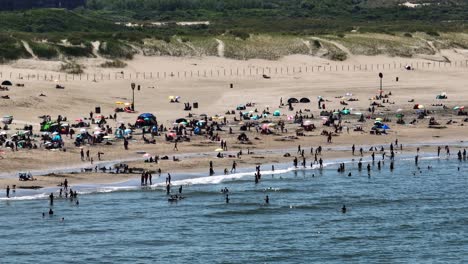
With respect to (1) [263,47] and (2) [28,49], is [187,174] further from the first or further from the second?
(1) [263,47]

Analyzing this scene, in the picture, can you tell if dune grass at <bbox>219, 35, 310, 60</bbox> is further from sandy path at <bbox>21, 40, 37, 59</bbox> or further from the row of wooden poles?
sandy path at <bbox>21, 40, 37, 59</bbox>

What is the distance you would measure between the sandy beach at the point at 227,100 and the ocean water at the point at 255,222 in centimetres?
550

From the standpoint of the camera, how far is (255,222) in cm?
7125

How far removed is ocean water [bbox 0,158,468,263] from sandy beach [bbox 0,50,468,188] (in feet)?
18.1

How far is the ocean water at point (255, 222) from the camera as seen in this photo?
63.3 metres

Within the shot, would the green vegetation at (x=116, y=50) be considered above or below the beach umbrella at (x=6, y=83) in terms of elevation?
above

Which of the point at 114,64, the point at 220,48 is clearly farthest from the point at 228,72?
the point at 114,64

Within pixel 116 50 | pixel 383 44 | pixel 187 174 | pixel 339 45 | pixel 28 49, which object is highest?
pixel 383 44

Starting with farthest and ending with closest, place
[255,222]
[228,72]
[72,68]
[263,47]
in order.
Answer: [263,47]
[228,72]
[72,68]
[255,222]

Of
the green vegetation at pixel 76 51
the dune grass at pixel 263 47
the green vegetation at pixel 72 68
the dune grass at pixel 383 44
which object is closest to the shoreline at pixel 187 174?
the green vegetation at pixel 72 68

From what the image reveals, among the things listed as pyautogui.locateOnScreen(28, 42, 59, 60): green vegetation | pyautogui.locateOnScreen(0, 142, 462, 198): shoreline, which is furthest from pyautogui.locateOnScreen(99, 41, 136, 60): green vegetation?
pyautogui.locateOnScreen(0, 142, 462, 198): shoreline

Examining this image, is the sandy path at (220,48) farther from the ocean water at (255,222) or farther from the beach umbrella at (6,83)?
the ocean water at (255,222)

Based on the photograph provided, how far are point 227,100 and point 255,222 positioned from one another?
1941 inches

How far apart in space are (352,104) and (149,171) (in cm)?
4014
